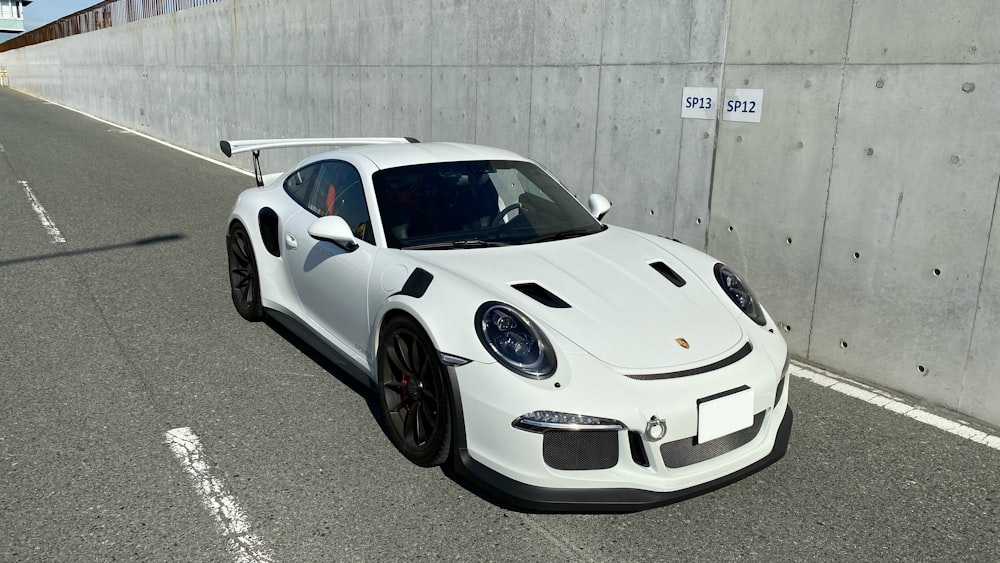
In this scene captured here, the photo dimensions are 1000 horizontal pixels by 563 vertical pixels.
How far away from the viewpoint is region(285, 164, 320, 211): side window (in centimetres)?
475

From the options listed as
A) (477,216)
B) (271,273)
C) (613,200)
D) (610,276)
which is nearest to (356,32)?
(613,200)

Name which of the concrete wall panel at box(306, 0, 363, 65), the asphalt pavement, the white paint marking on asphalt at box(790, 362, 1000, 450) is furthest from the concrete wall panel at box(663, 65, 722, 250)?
the concrete wall panel at box(306, 0, 363, 65)

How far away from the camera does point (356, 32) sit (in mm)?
11570

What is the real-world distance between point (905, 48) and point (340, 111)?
9.32m

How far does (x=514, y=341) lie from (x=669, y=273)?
1.10 m

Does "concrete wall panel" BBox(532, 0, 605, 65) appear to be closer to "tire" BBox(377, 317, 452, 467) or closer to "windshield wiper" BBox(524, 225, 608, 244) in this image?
"windshield wiper" BBox(524, 225, 608, 244)

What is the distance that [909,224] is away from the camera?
14.8 feet

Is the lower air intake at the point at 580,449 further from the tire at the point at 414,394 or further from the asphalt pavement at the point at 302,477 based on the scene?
the tire at the point at 414,394

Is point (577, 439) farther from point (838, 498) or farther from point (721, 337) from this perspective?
point (838, 498)

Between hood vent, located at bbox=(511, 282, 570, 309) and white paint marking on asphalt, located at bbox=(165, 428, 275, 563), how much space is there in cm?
144

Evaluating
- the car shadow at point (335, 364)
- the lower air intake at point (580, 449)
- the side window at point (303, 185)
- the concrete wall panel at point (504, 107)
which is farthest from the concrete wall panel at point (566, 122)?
the lower air intake at point (580, 449)

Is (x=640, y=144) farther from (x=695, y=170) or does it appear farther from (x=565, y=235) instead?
(x=565, y=235)

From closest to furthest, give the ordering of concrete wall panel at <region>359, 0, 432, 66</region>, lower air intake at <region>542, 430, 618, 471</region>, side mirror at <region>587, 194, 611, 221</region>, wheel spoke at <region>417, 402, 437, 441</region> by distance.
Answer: lower air intake at <region>542, 430, 618, 471</region>, wheel spoke at <region>417, 402, 437, 441</region>, side mirror at <region>587, 194, 611, 221</region>, concrete wall panel at <region>359, 0, 432, 66</region>

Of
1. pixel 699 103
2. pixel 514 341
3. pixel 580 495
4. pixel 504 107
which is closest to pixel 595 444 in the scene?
pixel 580 495
